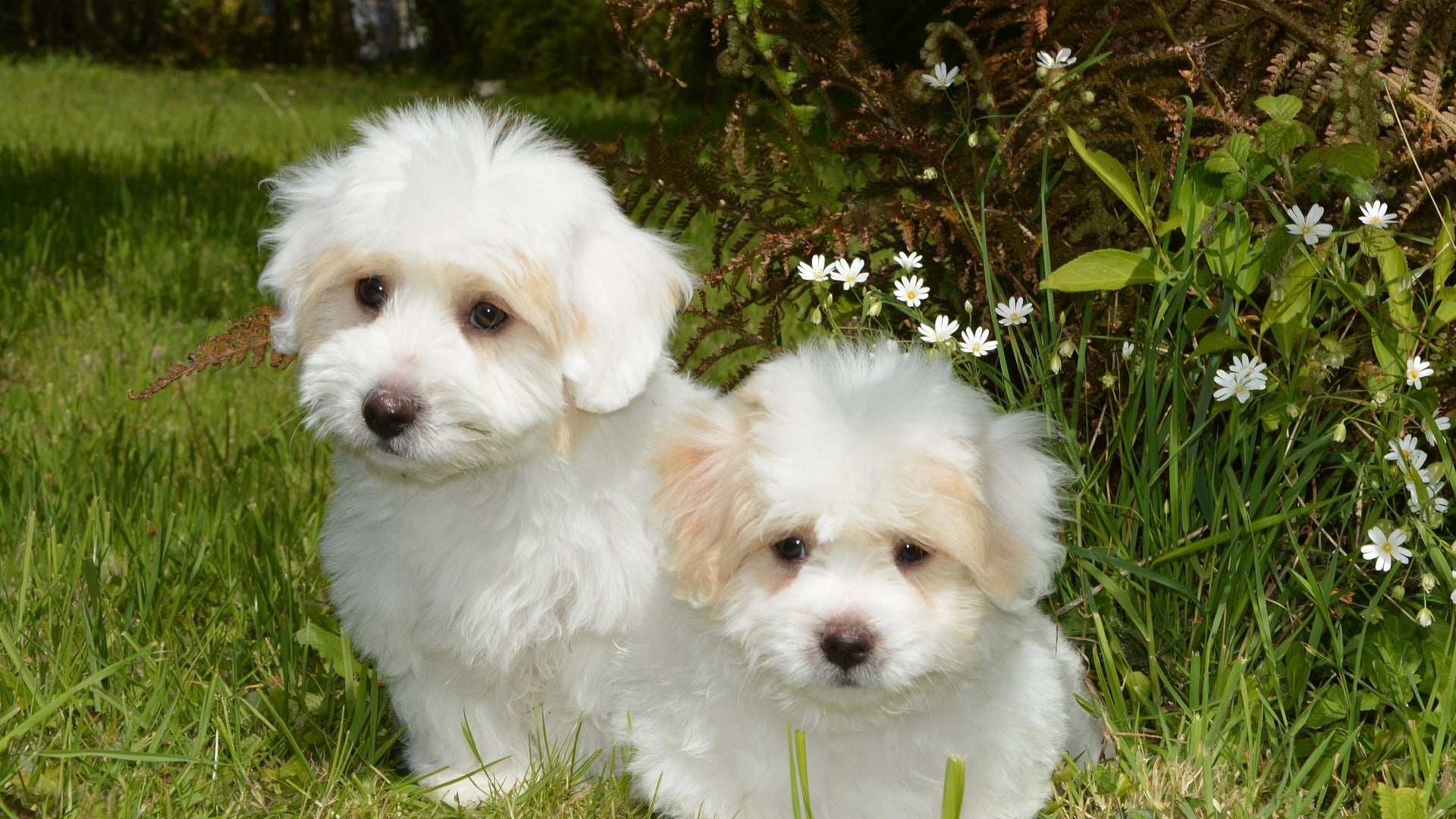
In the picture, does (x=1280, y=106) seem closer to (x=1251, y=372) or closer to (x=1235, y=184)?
(x=1235, y=184)

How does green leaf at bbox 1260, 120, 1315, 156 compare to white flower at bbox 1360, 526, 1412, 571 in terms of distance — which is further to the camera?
white flower at bbox 1360, 526, 1412, 571

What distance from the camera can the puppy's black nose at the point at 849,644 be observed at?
7.43ft

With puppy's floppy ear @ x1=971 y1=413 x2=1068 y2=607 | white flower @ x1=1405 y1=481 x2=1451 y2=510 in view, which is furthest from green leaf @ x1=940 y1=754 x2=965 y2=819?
white flower @ x1=1405 y1=481 x2=1451 y2=510

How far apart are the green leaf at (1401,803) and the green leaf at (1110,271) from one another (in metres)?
1.03

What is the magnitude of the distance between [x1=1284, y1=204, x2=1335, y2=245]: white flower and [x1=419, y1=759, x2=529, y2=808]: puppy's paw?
188 cm

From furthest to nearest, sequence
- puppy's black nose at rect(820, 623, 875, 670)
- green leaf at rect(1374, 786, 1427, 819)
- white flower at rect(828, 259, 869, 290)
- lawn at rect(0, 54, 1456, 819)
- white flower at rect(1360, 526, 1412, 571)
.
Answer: white flower at rect(828, 259, 869, 290) → lawn at rect(0, 54, 1456, 819) → white flower at rect(1360, 526, 1412, 571) → green leaf at rect(1374, 786, 1427, 819) → puppy's black nose at rect(820, 623, 875, 670)

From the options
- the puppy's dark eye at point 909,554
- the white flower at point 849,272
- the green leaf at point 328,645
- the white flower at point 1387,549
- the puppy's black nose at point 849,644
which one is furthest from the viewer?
the green leaf at point 328,645

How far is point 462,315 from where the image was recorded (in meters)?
2.68

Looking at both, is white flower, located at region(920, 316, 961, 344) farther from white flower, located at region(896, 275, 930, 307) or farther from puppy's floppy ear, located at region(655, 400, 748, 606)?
puppy's floppy ear, located at region(655, 400, 748, 606)

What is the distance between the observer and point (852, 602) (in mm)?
2326

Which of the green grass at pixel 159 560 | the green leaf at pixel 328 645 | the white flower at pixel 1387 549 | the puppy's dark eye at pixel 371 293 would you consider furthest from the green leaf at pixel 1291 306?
the green leaf at pixel 328 645

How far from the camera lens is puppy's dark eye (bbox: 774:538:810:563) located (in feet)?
7.97

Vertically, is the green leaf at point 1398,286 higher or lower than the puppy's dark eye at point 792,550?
higher

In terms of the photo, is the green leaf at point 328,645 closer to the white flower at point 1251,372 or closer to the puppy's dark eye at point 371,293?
the puppy's dark eye at point 371,293
